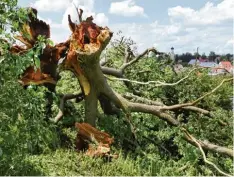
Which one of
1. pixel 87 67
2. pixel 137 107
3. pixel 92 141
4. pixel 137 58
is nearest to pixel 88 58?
pixel 87 67

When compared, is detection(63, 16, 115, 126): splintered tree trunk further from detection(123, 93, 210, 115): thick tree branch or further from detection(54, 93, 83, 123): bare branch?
detection(123, 93, 210, 115): thick tree branch

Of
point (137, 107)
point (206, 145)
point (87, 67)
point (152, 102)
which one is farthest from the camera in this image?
point (152, 102)

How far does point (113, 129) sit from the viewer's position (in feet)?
19.2

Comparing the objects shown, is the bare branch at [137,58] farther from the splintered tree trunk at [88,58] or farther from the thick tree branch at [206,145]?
the thick tree branch at [206,145]

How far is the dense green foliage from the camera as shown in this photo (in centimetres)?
359

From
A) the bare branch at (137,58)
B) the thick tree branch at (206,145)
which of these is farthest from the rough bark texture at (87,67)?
the bare branch at (137,58)

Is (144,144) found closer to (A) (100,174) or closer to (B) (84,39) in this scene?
(A) (100,174)

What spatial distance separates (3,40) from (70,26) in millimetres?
2093

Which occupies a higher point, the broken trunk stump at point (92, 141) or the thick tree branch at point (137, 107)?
the thick tree branch at point (137, 107)

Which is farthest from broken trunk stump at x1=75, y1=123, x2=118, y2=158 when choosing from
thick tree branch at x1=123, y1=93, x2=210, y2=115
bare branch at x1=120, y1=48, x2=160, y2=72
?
bare branch at x1=120, y1=48, x2=160, y2=72

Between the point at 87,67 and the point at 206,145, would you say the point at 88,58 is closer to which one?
the point at 87,67

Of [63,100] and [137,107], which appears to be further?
[63,100]

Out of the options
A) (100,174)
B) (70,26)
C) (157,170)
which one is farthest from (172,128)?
(70,26)

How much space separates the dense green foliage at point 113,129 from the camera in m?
3.59
